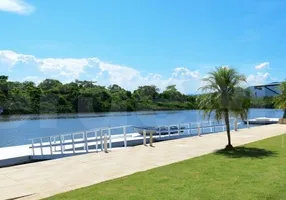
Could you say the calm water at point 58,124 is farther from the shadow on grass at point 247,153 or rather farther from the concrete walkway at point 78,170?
the concrete walkway at point 78,170

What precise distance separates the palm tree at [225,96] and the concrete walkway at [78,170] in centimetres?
158

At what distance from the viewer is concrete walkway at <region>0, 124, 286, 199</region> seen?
6.10 m

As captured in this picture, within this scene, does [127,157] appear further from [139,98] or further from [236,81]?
[139,98]

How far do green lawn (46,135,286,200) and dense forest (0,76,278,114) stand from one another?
19.5 m

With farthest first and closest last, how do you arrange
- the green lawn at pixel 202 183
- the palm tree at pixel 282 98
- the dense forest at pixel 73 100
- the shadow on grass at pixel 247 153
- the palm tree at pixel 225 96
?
the dense forest at pixel 73 100 → the palm tree at pixel 282 98 → the palm tree at pixel 225 96 → the shadow on grass at pixel 247 153 → the green lawn at pixel 202 183

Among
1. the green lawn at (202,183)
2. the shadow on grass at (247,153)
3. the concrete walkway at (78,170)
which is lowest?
the shadow on grass at (247,153)

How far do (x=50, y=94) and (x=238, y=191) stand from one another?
3489 cm

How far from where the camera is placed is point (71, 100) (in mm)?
36656

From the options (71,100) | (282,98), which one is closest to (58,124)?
(71,100)

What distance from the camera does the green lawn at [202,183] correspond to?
213 inches

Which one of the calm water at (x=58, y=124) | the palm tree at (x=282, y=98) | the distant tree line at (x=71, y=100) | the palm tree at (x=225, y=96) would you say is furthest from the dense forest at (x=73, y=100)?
the palm tree at (x=225, y=96)

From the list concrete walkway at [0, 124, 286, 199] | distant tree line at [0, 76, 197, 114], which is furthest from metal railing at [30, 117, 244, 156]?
distant tree line at [0, 76, 197, 114]

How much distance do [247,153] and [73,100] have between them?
29310mm

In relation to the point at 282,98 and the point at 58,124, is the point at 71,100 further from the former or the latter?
the point at 282,98
